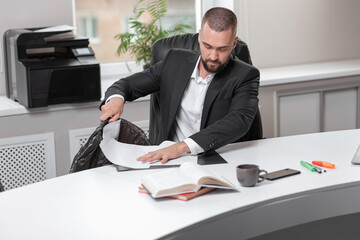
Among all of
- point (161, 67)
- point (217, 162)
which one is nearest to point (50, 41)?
point (161, 67)

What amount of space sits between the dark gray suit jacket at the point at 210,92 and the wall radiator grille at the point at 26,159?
906 millimetres

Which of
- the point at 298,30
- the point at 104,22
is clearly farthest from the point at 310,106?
the point at 104,22

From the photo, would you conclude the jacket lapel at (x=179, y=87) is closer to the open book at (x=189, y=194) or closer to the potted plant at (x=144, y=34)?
the open book at (x=189, y=194)

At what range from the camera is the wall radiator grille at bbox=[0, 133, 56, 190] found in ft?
10.8

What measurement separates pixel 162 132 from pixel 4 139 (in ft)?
3.45

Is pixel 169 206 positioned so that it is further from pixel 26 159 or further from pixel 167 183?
pixel 26 159

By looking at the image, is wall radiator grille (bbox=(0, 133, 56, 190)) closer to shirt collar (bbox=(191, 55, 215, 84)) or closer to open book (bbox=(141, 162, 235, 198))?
shirt collar (bbox=(191, 55, 215, 84))

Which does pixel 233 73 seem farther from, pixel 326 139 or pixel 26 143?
pixel 26 143

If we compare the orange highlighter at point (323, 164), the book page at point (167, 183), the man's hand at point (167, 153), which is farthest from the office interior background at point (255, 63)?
the orange highlighter at point (323, 164)

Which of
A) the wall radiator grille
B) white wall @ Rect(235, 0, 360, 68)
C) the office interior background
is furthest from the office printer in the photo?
white wall @ Rect(235, 0, 360, 68)

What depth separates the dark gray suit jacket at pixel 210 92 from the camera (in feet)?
7.66

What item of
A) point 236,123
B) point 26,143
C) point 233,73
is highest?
point 233,73

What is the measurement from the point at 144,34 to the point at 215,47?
1.45m

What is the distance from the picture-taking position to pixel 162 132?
268cm
